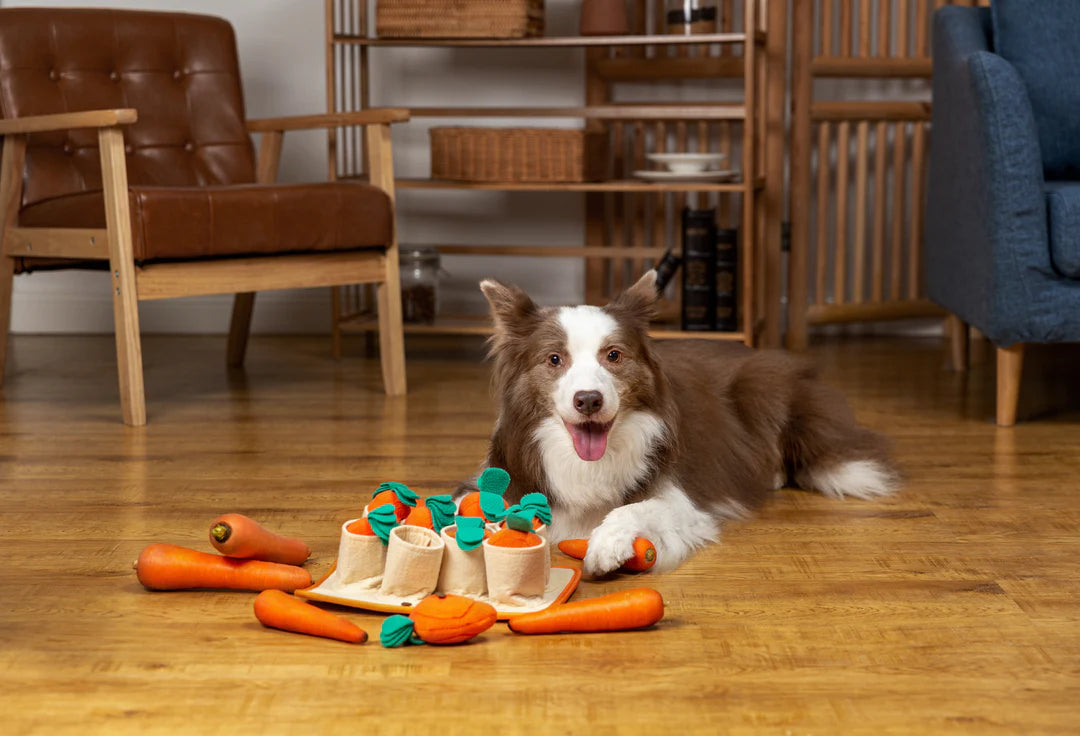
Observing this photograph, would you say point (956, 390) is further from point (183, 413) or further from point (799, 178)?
point (183, 413)

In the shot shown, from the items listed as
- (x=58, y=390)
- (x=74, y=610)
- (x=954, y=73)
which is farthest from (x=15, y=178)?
(x=954, y=73)

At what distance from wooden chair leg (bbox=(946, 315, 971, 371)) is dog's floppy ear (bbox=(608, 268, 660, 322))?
1.96 meters

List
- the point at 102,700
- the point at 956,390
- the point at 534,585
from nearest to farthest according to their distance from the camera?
the point at 102,700
the point at 534,585
the point at 956,390

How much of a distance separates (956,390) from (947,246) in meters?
0.40

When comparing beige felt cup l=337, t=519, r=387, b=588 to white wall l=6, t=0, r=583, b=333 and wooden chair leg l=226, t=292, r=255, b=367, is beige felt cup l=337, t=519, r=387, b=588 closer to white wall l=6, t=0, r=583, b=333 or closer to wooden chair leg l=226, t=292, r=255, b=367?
wooden chair leg l=226, t=292, r=255, b=367

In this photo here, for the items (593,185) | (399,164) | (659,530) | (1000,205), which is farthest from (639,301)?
(399,164)

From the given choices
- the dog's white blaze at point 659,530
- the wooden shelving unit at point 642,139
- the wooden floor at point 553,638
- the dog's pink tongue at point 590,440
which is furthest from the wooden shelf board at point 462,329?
the dog's pink tongue at point 590,440

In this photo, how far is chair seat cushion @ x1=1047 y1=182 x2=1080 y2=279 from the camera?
99.7 inches

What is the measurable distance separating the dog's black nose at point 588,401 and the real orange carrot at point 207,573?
1.39ft

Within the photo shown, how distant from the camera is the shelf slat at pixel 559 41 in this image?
11.3ft

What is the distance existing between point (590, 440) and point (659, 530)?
0.16 m

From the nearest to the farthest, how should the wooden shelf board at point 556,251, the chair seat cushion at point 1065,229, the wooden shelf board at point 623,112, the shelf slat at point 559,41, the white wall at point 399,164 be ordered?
the chair seat cushion at point 1065,229, the shelf slat at point 559,41, the wooden shelf board at point 623,112, the wooden shelf board at point 556,251, the white wall at point 399,164

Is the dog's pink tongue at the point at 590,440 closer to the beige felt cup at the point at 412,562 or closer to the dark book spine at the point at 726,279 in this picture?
the beige felt cup at the point at 412,562

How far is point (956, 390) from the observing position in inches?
126
